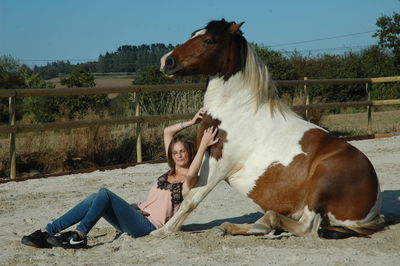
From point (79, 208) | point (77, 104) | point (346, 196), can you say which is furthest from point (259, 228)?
point (77, 104)

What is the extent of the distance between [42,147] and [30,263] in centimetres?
560

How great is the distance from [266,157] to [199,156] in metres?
0.51

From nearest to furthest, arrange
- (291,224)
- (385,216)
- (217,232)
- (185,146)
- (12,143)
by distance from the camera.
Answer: (291,224)
(217,232)
(185,146)
(385,216)
(12,143)

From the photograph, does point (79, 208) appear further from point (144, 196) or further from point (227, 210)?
point (144, 196)

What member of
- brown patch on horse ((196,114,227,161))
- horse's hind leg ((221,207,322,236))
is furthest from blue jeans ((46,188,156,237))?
horse's hind leg ((221,207,322,236))

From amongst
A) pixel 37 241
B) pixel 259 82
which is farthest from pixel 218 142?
pixel 37 241

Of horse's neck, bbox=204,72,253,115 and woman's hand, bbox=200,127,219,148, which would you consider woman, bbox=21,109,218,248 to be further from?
horse's neck, bbox=204,72,253,115

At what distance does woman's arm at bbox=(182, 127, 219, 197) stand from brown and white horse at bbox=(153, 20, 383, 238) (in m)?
0.06

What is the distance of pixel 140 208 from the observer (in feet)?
15.4

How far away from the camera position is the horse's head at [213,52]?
4.37 metres

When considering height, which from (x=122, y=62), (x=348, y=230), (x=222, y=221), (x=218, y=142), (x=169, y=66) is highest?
(x=122, y=62)

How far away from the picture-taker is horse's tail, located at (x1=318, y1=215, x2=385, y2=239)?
4219 mm

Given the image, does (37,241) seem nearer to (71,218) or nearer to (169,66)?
(71,218)

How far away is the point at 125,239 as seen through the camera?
4.47m
